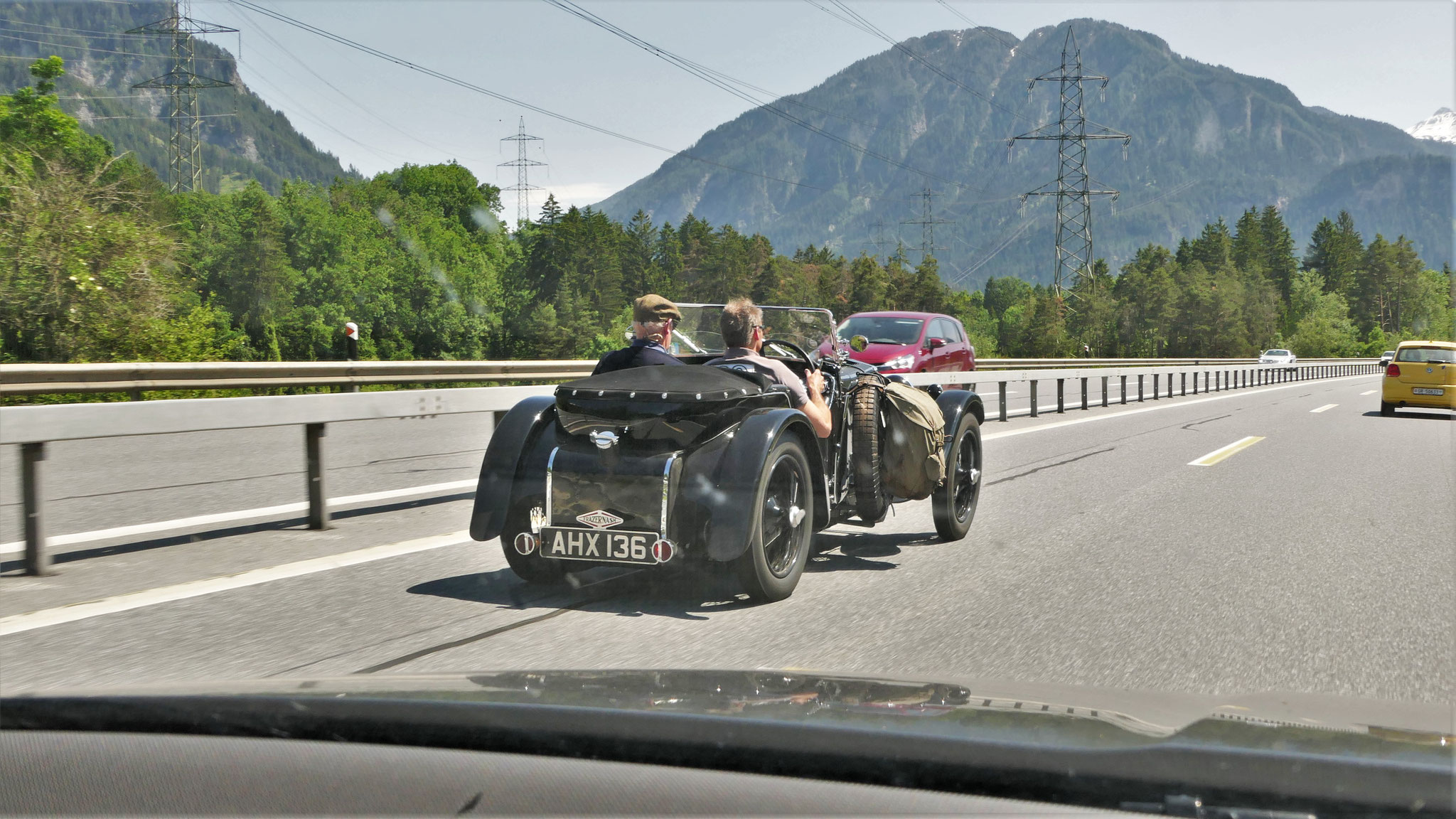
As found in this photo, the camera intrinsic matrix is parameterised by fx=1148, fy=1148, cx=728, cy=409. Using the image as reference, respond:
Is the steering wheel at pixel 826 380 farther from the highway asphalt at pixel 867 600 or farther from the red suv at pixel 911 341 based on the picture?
the red suv at pixel 911 341

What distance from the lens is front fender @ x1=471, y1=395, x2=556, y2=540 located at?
5.23 m

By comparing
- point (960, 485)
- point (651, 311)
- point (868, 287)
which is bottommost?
point (960, 485)

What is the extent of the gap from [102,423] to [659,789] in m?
5.20

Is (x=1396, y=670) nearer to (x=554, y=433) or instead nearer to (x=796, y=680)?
(x=796, y=680)

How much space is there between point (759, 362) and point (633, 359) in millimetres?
619

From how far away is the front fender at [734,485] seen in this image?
4.79 m

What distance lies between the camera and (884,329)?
21.0m

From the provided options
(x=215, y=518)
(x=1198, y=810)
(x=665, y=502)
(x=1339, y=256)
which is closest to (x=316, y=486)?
(x=215, y=518)

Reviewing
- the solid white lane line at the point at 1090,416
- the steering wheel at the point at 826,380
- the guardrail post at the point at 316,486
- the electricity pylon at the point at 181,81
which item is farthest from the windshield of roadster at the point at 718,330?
the electricity pylon at the point at 181,81

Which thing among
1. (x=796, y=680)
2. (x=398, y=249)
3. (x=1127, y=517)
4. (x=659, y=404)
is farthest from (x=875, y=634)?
(x=398, y=249)

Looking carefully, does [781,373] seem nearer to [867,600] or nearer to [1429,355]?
[867,600]

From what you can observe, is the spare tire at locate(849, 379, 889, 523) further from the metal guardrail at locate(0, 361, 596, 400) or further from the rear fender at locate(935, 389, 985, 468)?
the metal guardrail at locate(0, 361, 596, 400)

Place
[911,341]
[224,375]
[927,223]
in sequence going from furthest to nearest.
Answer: [927,223]
[911,341]
[224,375]

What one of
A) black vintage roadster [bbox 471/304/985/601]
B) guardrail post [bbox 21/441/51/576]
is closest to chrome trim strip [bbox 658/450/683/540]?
black vintage roadster [bbox 471/304/985/601]
